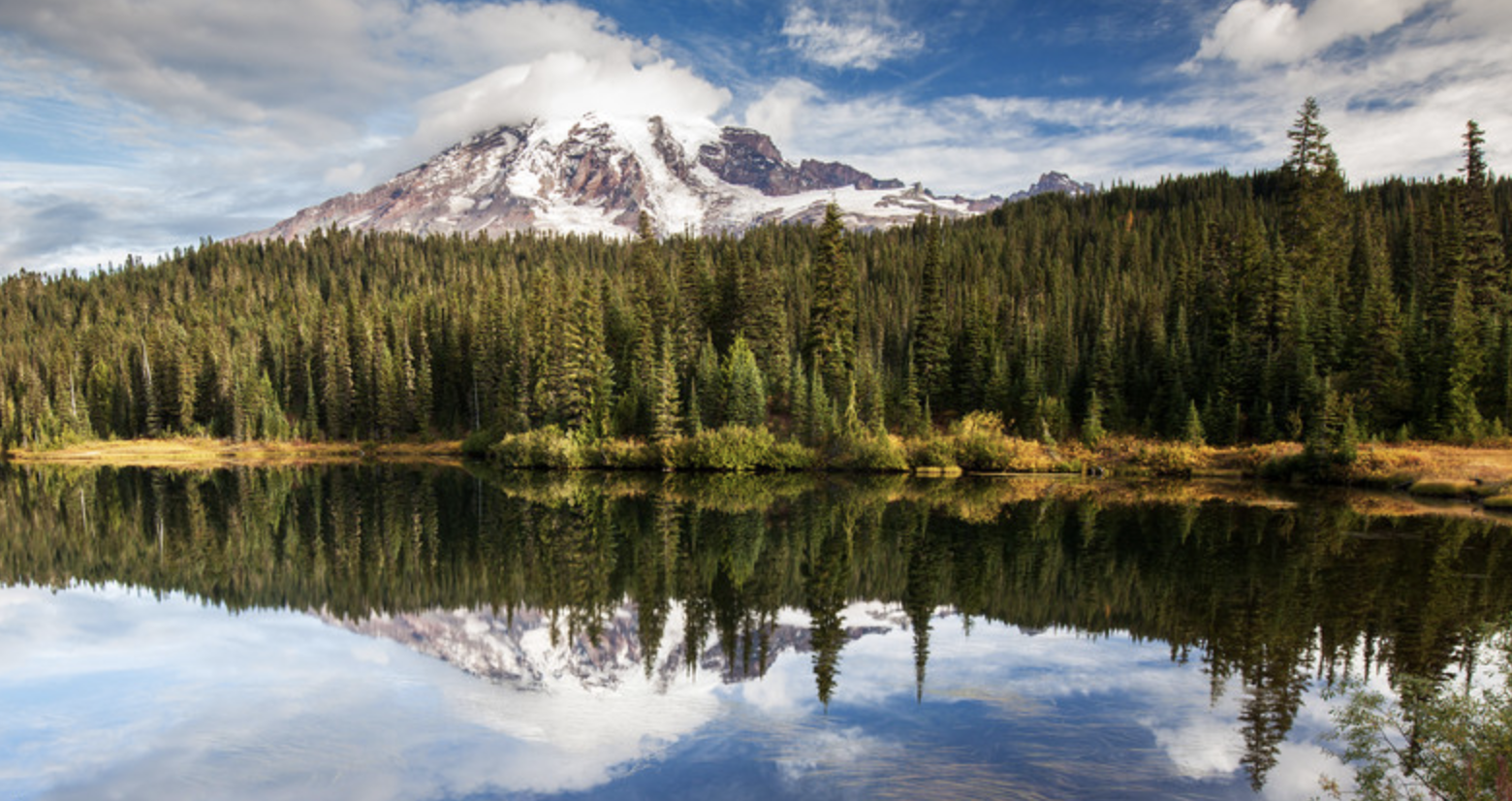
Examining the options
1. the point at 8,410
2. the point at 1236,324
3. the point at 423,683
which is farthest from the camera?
the point at 8,410

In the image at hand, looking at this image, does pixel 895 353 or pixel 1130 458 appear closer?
pixel 1130 458

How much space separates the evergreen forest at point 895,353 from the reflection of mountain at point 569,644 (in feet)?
153

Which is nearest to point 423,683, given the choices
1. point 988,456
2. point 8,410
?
point 988,456

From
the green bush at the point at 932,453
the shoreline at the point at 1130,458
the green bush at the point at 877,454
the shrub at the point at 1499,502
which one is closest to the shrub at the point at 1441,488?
the shoreline at the point at 1130,458

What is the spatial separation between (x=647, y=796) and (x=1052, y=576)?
1934 centimetres

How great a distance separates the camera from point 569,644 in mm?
21781

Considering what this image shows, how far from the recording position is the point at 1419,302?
261 feet

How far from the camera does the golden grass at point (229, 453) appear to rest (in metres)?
94.1

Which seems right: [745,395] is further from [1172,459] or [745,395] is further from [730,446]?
[1172,459]

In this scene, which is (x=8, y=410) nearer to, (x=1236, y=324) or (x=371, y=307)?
(x=371, y=307)

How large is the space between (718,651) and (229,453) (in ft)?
322

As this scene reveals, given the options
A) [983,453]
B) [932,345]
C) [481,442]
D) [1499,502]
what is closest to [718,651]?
[1499,502]

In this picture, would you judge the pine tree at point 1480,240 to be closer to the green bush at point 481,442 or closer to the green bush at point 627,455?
the green bush at point 627,455

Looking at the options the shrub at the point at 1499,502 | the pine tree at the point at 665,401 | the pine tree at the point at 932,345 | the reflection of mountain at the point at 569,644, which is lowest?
the reflection of mountain at the point at 569,644
